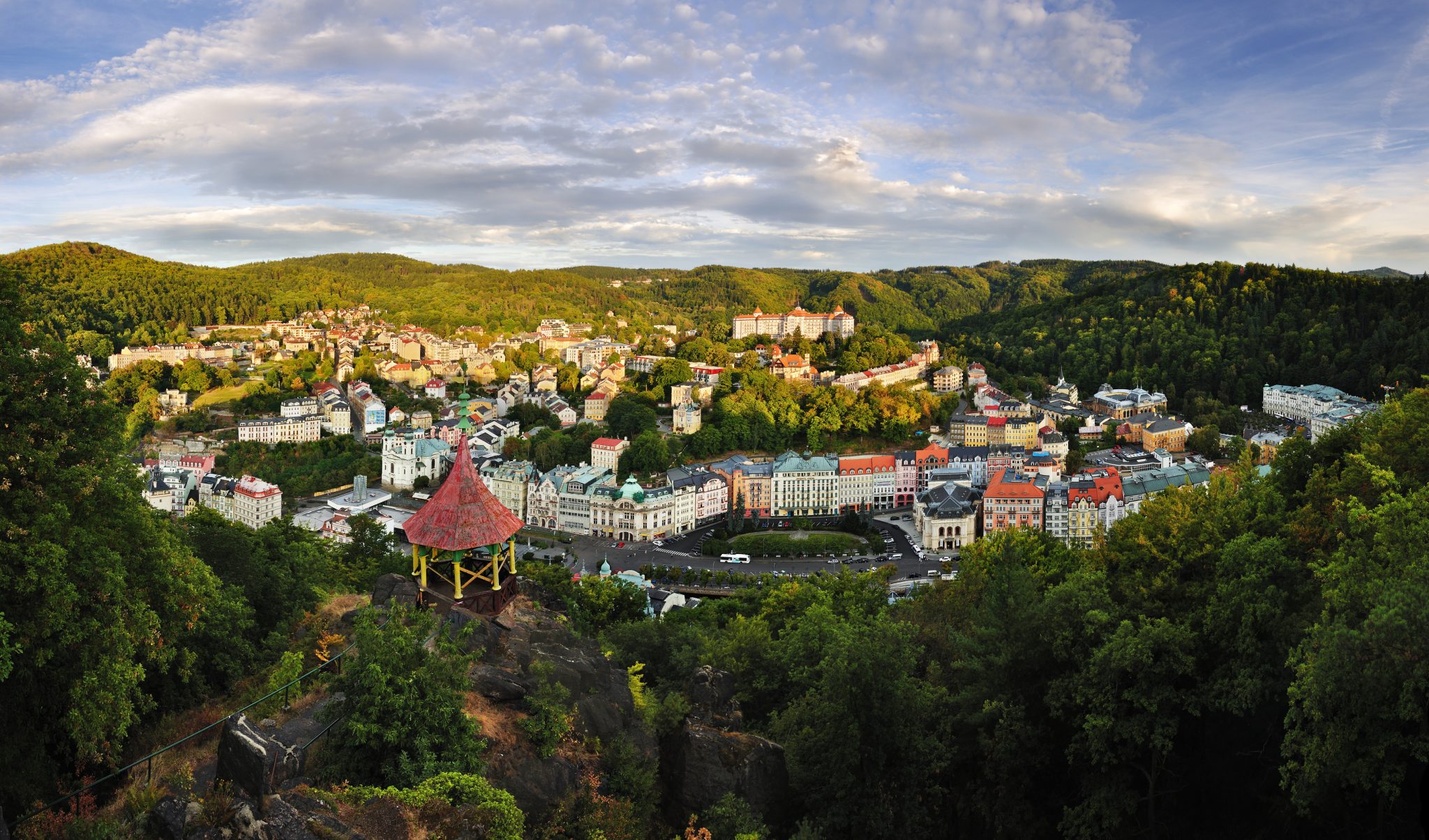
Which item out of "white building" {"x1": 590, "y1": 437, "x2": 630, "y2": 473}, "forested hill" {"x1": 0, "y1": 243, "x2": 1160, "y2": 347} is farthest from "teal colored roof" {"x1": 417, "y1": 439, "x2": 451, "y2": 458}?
"forested hill" {"x1": 0, "y1": 243, "x2": 1160, "y2": 347}

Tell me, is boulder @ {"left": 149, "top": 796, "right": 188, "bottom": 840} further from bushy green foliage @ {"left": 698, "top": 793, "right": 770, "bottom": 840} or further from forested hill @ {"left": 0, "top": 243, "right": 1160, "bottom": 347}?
forested hill @ {"left": 0, "top": 243, "right": 1160, "bottom": 347}

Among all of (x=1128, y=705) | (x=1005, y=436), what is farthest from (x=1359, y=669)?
(x=1005, y=436)

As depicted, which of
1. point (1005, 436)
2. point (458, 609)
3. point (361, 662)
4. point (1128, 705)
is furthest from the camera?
point (1005, 436)

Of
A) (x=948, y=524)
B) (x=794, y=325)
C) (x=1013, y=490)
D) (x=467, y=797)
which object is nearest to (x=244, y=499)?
(x=948, y=524)

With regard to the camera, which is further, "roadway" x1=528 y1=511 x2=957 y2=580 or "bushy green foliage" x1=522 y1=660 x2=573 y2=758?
"roadway" x1=528 y1=511 x2=957 y2=580

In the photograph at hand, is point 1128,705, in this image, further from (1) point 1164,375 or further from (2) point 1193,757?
(1) point 1164,375
